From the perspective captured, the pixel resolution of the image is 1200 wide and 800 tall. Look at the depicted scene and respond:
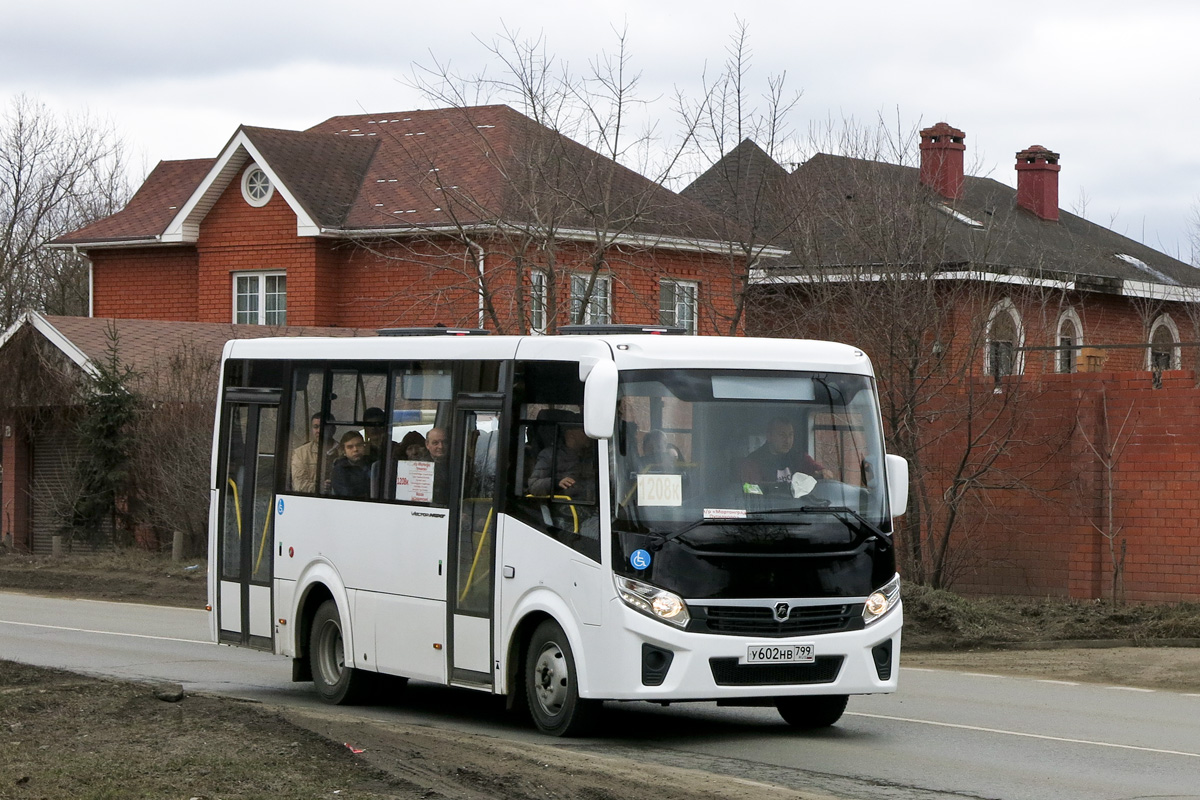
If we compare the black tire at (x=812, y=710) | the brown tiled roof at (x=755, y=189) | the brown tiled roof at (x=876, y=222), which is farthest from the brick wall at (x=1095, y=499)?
the black tire at (x=812, y=710)

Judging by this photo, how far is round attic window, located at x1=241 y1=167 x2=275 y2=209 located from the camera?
34.7 meters

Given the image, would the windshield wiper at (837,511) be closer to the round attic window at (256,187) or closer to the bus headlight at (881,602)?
the bus headlight at (881,602)

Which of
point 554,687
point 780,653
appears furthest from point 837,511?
point 554,687

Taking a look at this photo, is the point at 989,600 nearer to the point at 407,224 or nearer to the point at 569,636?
the point at 569,636

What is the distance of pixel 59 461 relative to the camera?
108 feet

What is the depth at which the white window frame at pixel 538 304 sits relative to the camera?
23.5 meters

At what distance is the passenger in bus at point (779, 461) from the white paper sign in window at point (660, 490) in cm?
41

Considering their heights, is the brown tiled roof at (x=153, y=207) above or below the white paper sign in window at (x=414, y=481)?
above

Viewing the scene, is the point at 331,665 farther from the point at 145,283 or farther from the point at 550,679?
the point at 145,283

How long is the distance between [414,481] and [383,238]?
2129cm

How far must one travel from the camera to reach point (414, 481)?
1228cm

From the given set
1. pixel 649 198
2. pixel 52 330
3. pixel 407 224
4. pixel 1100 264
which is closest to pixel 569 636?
pixel 649 198

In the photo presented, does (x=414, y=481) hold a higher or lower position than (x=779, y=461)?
lower

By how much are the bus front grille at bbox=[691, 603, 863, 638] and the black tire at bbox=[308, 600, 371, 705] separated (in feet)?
11.5
